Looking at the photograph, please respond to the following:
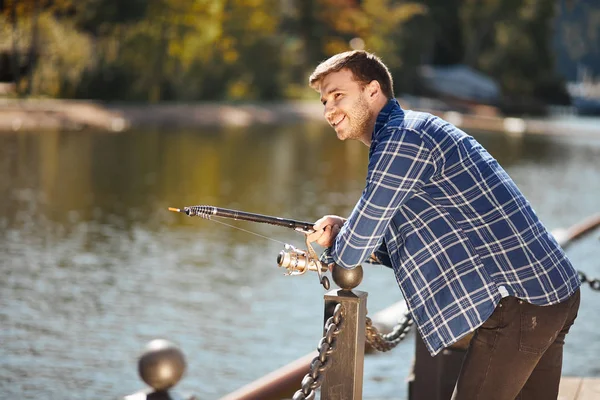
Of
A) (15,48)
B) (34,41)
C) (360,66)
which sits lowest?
(360,66)

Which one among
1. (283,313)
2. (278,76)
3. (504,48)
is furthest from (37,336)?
(504,48)

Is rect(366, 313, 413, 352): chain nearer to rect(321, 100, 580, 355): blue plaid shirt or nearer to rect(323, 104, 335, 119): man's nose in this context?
rect(321, 100, 580, 355): blue plaid shirt

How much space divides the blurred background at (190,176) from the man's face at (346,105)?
52 centimetres

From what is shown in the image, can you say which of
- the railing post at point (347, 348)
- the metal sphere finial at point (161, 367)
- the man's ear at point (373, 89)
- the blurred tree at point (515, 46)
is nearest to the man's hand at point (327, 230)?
the railing post at point (347, 348)

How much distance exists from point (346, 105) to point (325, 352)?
0.86 meters

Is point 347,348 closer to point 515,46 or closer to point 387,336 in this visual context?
point 387,336

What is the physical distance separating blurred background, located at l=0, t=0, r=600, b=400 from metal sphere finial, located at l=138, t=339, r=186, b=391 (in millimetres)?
579

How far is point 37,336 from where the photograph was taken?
27.9ft

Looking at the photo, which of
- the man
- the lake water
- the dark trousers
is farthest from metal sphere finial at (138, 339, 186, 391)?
the lake water

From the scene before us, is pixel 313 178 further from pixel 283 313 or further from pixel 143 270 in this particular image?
pixel 283 313

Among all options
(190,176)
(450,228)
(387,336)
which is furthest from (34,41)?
(450,228)

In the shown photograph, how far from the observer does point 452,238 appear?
10.5ft

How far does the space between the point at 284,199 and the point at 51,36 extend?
2540 centimetres

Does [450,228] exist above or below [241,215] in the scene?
below
